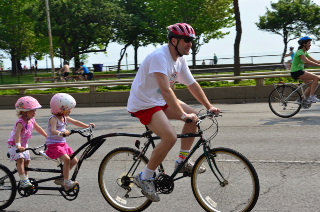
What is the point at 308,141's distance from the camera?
9.67m

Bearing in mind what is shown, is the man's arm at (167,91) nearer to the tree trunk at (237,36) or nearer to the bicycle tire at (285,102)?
the bicycle tire at (285,102)

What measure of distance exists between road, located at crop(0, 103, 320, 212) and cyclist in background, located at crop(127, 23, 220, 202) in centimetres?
62

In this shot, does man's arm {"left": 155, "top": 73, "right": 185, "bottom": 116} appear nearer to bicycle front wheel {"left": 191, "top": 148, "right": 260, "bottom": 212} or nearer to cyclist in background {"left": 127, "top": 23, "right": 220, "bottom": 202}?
cyclist in background {"left": 127, "top": 23, "right": 220, "bottom": 202}

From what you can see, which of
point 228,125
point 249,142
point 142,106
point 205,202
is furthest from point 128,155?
point 228,125

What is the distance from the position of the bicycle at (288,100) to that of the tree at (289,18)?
149 ft

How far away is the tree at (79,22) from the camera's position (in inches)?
2194

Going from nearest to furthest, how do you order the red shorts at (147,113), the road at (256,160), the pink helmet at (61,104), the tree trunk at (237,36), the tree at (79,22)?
1. the red shorts at (147,113)
2. the pink helmet at (61,104)
3. the road at (256,160)
4. the tree trunk at (237,36)
5. the tree at (79,22)

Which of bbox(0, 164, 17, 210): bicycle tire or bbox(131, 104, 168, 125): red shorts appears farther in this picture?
bbox(0, 164, 17, 210): bicycle tire

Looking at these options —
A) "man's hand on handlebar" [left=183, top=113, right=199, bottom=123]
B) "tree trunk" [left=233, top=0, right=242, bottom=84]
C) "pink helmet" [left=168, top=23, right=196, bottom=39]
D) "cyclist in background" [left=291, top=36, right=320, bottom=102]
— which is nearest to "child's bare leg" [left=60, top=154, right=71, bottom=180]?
"man's hand on handlebar" [left=183, top=113, right=199, bottom=123]

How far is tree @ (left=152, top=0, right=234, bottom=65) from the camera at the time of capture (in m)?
53.9

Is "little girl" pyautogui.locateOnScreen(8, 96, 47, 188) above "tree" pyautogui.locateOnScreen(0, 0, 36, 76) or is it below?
below

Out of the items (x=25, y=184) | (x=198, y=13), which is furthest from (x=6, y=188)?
(x=198, y=13)

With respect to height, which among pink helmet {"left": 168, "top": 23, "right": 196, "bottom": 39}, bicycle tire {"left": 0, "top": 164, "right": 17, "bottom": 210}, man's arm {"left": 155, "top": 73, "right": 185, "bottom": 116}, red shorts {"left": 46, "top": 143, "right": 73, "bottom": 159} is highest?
pink helmet {"left": 168, "top": 23, "right": 196, "bottom": 39}

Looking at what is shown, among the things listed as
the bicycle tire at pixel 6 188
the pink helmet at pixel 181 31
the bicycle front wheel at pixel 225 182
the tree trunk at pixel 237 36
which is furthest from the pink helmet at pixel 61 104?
the tree trunk at pixel 237 36
